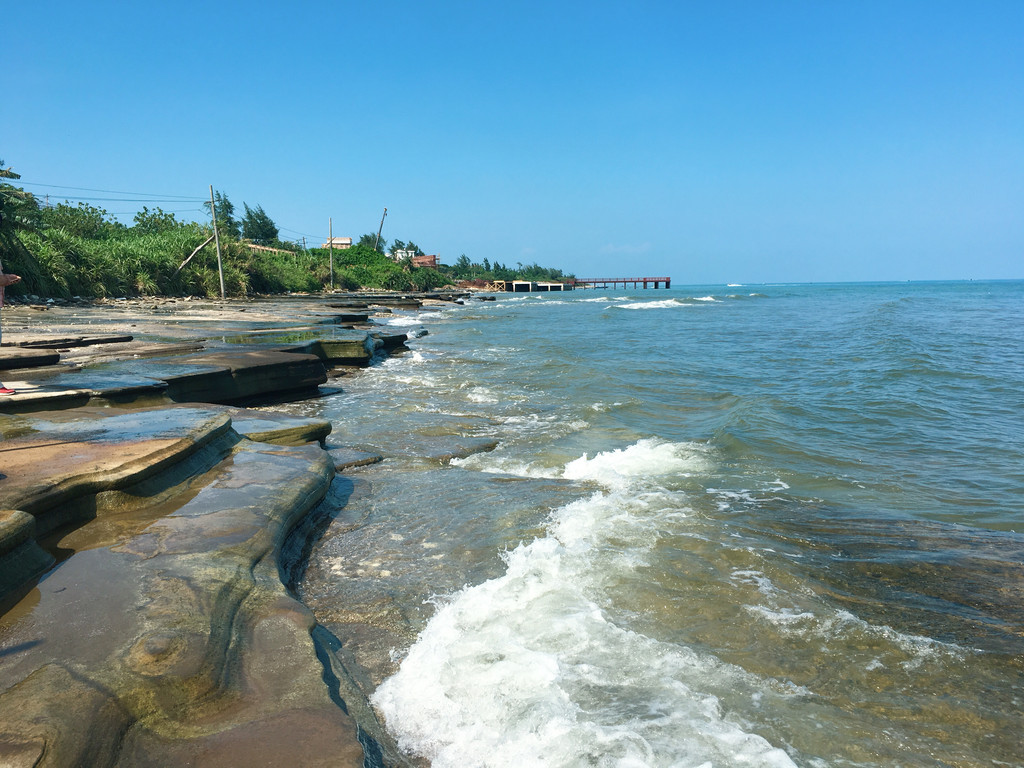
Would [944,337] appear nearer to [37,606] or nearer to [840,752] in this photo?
[840,752]

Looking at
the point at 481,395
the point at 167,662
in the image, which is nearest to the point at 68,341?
the point at 481,395

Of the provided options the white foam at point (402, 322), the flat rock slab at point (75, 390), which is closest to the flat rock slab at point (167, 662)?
the flat rock slab at point (75, 390)

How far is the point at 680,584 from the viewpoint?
12.5 feet

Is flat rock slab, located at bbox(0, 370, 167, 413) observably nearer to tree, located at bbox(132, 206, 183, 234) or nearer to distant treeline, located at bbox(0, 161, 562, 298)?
distant treeline, located at bbox(0, 161, 562, 298)

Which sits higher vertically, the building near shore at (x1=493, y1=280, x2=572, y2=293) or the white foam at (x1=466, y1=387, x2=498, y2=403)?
the building near shore at (x1=493, y1=280, x2=572, y2=293)

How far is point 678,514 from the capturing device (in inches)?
200

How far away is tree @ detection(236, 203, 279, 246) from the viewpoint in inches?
2702

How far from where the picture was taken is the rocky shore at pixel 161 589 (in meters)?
1.94

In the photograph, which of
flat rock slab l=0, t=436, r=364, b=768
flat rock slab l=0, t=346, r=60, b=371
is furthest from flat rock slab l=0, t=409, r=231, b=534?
flat rock slab l=0, t=346, r=60, b=371

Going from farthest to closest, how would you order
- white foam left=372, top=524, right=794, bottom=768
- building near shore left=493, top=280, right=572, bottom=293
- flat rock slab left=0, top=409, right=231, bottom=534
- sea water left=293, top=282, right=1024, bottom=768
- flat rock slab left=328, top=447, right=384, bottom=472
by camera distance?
building near shore left=493, top=280, right=572, bottom=293 < flat rock slab left=328, top=447, right=384, bottom=472 < flat rock slab left=0, top=409, right=231, bottom=534 < sea water left=293, top=282, right=1024, bottom=768 < white foam left=372, top=524, right=794, bottom=768

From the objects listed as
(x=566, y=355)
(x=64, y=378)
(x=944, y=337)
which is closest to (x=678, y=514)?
(x=64, y=378)

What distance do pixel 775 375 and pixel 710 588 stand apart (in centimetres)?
1115

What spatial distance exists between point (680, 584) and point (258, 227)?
244ft

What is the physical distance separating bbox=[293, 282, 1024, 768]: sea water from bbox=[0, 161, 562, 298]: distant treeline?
15.1 feet
